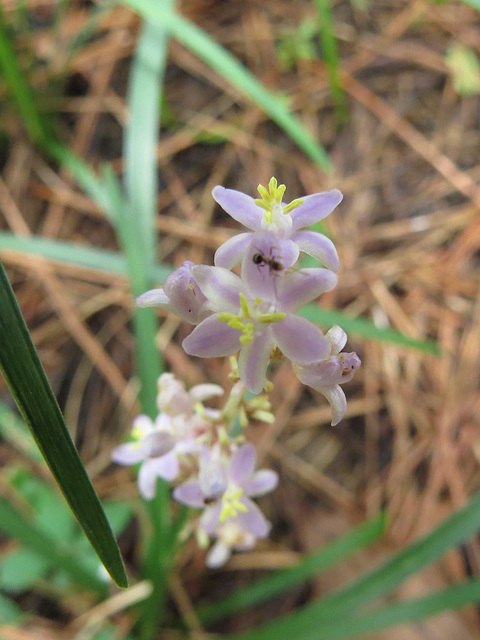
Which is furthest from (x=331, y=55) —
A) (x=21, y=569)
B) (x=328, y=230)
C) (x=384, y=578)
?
(x=21, y=569)

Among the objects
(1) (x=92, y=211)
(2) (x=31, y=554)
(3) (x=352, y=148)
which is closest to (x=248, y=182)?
(3) (x=352, y=148)

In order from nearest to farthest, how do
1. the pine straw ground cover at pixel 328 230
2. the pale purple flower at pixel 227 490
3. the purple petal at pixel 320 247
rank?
the purple petal at pixel 320 247 → the pale purple flower at pixel 227 490 → the pine straw ground cover at pixel 328 230

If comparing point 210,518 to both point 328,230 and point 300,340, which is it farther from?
point 328,230

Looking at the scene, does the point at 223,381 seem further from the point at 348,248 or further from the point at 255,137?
the point at 255,137

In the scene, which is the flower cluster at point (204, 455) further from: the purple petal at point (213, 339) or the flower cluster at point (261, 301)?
the purple petal at point (213, 339)

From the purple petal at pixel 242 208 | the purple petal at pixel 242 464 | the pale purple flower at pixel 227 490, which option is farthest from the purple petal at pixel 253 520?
the purple petal at pixel 242 208
